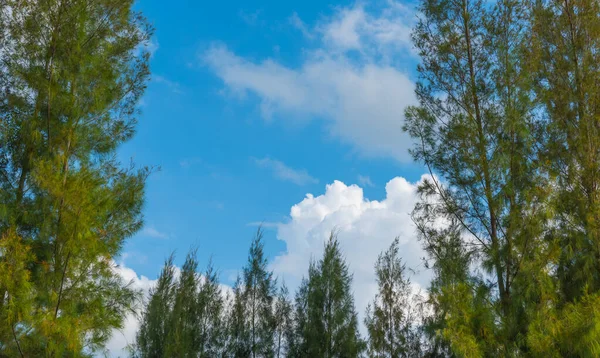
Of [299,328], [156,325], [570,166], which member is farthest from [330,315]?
[570,166]

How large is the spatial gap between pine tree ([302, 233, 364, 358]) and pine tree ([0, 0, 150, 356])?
810 centimetres

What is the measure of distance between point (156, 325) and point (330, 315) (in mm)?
4943

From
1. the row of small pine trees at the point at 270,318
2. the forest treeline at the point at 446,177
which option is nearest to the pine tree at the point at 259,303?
the row of small pine trees at the point at 270,318

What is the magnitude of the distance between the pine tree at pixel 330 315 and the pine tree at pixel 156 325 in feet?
13.0

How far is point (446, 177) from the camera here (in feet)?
34.3

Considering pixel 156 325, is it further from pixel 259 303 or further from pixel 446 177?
pixel 446 177

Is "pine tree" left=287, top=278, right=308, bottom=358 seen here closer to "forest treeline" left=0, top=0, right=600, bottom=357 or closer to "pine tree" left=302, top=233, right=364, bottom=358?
"pine tree" left=302, top=233, right=364, bottom=358

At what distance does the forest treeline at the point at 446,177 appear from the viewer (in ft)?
26.4

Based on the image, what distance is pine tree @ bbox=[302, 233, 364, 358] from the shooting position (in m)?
15.9

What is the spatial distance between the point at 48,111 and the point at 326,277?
9859 millimetres

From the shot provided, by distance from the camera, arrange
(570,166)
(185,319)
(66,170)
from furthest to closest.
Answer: (185,319), (570,166), (66,170)

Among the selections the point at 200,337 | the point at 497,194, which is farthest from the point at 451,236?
the point at 200,337

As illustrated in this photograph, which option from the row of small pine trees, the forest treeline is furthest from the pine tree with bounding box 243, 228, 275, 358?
the forest treeline

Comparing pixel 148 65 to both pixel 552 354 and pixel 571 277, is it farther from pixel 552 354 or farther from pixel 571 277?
pixel 571 277
